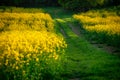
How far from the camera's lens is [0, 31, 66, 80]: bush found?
12977 millimetres

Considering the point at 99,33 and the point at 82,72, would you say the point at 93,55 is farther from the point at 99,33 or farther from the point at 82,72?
the point at 99,33

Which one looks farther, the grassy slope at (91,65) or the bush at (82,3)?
the bush at (82,3)

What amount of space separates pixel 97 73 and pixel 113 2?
6342cm

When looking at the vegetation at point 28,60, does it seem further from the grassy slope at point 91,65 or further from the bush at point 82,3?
the bush at point 82,3

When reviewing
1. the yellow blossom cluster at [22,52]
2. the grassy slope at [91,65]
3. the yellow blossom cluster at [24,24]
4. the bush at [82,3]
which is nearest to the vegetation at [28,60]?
the yellow blossom cluster at [22,52]

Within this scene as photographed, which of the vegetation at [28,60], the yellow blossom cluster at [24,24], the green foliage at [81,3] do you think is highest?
the vegetation at [28,60]

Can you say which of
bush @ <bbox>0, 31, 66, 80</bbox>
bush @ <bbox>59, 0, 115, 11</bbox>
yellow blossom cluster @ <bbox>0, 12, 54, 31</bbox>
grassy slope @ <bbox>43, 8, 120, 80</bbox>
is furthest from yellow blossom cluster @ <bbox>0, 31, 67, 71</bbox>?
bush @ <bbox>59, 0, 115, 11</bbox>

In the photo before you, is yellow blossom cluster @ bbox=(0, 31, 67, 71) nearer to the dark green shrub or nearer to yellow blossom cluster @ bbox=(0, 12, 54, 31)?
yellow blossom cluster @ bbox=(0, 12, 54, 31)

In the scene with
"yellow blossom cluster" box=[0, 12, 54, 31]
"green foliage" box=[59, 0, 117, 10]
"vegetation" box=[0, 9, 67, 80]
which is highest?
"vegetation" box=[0, 9, 67, 80]

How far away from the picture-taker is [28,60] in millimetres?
13438

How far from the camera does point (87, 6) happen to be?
2746 inches

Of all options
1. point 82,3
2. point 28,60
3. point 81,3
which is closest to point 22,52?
point 28,60

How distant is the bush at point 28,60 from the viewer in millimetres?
12977

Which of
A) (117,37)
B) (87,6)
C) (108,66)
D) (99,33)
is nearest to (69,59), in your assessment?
(108,66)
